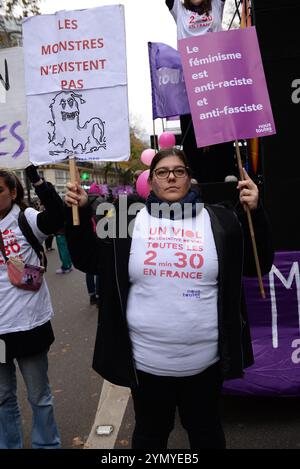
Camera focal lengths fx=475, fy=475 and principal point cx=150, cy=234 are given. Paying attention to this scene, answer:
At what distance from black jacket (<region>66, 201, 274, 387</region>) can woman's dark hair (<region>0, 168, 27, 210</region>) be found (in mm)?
651

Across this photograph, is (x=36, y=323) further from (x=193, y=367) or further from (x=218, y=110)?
(x=218, y=110)

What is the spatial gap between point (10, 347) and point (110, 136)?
127 centimetres

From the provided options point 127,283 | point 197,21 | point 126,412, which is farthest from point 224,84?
point 126,412

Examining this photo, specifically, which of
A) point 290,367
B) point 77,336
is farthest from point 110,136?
point 77,336

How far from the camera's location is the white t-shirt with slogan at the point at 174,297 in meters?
2.04

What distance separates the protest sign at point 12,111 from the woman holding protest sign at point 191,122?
6.93ft

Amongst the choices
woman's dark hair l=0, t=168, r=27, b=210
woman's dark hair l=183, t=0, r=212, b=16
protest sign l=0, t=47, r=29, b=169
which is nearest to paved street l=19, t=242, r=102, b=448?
woman's dark hair l=0, t=168, r=27, b=210

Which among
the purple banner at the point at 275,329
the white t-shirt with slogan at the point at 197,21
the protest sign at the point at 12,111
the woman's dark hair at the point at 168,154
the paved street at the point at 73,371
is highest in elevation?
the white t-shirt with slogan at the point at 197,21

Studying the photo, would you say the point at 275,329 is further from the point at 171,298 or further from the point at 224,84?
the point at 224,84

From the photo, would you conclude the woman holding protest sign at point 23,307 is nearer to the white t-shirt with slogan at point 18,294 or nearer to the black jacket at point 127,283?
the white t-shirt with slogan at point 18,294

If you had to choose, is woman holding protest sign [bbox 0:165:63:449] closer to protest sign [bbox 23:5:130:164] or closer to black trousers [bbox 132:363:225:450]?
protest sign [bbox 23:5:130:164]

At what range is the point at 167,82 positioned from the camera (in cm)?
Answer: 472

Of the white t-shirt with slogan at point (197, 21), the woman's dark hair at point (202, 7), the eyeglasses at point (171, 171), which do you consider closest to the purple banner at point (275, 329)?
the eyeglasses at point (171, 171)

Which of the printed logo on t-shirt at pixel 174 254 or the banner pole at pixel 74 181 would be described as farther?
the banner pole at pixel 74 181
